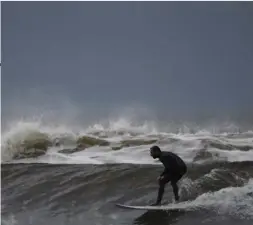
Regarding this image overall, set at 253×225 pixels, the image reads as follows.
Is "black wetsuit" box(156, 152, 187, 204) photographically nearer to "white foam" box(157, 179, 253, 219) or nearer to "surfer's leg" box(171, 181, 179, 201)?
"surfer's leg" box(171, 181, 179, 201)

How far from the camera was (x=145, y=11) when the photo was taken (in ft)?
12.8

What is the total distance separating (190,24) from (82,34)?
1000 mm

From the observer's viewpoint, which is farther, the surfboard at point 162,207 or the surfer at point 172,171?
the surfer at point 172,171

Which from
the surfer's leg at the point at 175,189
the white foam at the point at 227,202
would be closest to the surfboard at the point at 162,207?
the white foam at the point at 227,202

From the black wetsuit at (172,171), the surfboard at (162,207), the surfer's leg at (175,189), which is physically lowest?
the surfboard at (162,207)

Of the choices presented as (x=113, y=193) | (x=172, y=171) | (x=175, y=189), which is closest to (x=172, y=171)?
(x=172, y=171)

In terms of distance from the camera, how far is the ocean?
319cm

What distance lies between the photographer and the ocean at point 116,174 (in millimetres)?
3188

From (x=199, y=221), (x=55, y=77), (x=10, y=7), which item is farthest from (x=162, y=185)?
(x=10, y=7)

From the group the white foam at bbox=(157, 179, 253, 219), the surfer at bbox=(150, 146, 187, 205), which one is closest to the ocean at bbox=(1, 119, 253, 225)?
the white foam at bbox=(157, 179, 253, 219)

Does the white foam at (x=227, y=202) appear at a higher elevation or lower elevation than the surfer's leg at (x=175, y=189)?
lower

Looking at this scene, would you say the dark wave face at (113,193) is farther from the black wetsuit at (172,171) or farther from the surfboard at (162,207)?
the black wetsuit at (172,171)

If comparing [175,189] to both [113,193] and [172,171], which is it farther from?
[113,193]

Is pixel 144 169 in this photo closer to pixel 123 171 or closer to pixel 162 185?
pixel 123 171
